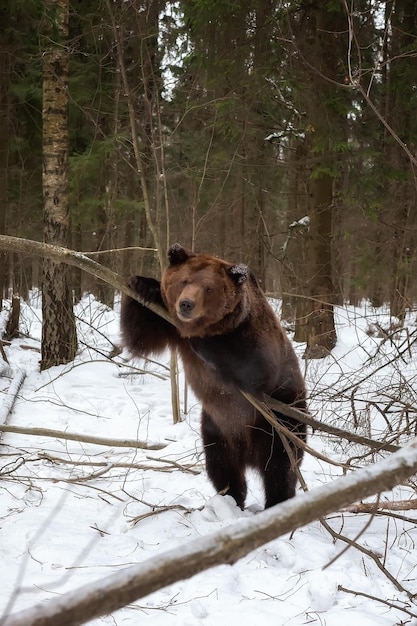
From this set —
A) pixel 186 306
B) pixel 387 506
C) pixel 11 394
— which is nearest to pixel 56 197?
pixel 11 394

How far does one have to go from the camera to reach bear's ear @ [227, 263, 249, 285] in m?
3.78

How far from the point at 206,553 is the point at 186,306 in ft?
8.75

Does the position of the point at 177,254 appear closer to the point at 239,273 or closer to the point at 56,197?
the point at 239,273

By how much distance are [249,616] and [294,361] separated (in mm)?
2012

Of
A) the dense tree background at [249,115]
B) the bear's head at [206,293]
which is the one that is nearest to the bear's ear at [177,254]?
the bear's head at [206,293]

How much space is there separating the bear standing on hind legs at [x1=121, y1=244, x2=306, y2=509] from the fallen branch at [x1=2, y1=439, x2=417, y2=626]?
249 cm

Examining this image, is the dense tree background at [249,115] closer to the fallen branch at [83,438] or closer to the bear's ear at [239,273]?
the fallen branch at [83,438]

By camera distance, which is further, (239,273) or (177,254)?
(177,254)

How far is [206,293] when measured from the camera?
12.1 ft

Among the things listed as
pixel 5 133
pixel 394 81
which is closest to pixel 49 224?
pixel 5 133

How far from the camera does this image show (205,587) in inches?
124

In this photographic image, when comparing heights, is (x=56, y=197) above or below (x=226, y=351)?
above

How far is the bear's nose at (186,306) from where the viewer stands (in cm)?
352

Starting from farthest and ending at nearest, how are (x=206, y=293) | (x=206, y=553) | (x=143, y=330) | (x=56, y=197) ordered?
(x=56, y=197), (x=143, y=330), (x=206, y=293), (x=206, y=553)
